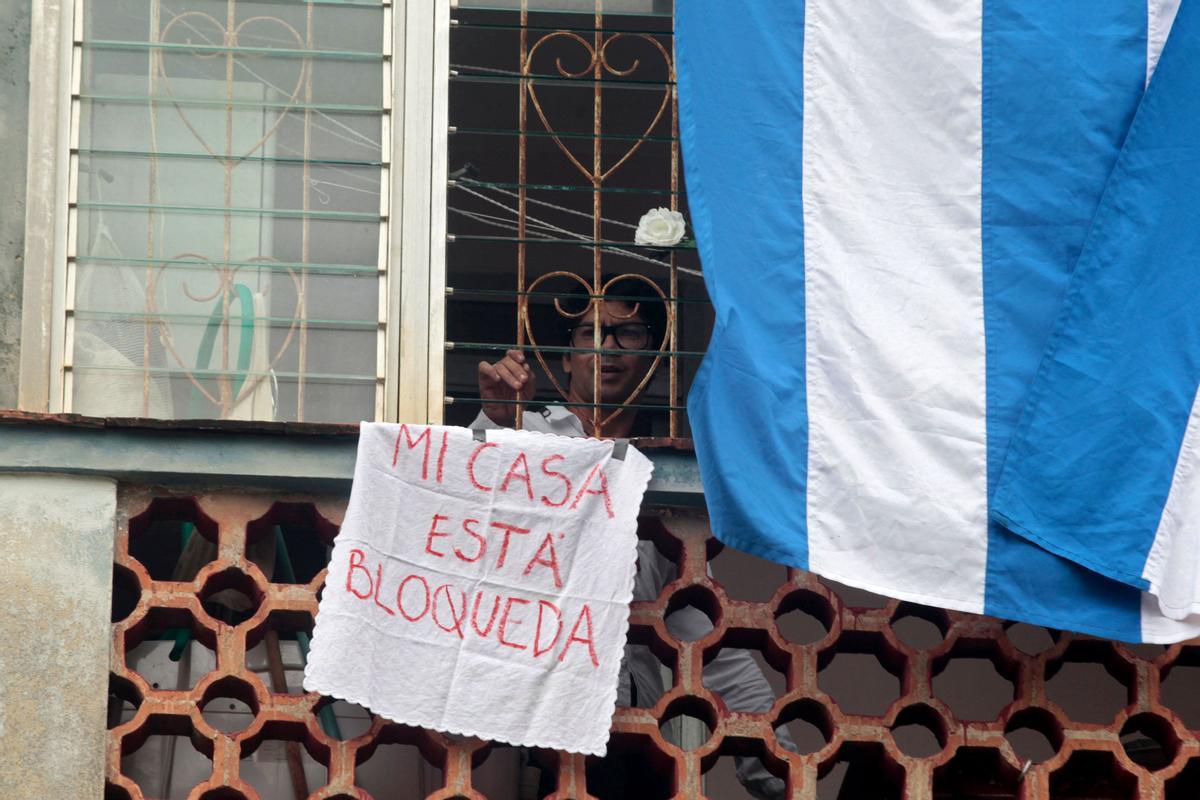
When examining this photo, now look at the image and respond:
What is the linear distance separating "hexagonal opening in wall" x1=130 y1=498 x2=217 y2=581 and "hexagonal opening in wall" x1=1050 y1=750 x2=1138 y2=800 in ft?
7.75

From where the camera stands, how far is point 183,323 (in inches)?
250

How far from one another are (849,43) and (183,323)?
6.45ft

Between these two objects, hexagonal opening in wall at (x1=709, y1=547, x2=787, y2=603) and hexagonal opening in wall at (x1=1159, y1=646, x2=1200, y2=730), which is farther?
hexagonal opening in wall at (x1=709, y1=547, x2=787, y2=603)

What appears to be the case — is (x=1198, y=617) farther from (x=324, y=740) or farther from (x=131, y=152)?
(x=131, y=152)

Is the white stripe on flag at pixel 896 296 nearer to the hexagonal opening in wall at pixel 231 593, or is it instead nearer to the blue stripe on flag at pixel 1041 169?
the blue stripe on flag at pixel 1041 169

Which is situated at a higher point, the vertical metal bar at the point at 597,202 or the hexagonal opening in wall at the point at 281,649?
the vertical metal bar at the point at 597,202

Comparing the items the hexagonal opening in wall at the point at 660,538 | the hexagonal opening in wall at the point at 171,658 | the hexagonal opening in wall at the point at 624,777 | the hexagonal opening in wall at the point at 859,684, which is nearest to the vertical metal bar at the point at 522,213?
the hexagonal opening in wall at the point at 660,538

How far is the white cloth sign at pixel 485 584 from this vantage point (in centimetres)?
585

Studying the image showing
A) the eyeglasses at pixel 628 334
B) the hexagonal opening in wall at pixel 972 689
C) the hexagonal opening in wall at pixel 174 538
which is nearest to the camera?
the hexagonal opening in wall at pixel 174 538

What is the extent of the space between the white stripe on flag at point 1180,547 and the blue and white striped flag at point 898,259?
0.06 m

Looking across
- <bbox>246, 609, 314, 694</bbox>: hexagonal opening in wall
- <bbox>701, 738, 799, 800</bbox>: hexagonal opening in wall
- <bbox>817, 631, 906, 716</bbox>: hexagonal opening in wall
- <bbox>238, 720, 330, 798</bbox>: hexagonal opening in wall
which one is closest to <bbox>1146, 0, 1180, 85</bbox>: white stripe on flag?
<bbox>701, 738, 799, 800</bbox>: hexagonal opening in wall

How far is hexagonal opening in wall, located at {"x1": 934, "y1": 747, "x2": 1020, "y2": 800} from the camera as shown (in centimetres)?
609

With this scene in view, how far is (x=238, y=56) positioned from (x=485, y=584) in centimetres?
175

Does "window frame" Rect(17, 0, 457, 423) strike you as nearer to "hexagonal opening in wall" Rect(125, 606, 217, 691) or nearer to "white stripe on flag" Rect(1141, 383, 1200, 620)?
"hexagonal opening in wall" Rect(125, 606, 217, 691)
